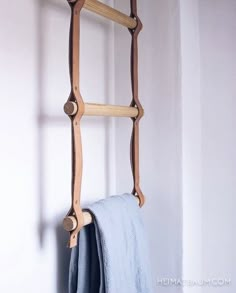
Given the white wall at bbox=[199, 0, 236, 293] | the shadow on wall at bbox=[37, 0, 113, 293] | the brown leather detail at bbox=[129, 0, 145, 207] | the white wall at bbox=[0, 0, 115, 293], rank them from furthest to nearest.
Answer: the white wall at bbox=[199, 0, 236, 293] < the brown leather detail at bbox=[129, 0, 145, 207] < the shadow on wall at bbox=[37, 0, 113, 293] < the white wall at bbox=[0, 0, 115, 293]

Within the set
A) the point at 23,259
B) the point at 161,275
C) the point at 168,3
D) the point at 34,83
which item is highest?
the point at 168,3

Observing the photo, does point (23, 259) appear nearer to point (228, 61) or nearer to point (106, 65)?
point (106, 65)

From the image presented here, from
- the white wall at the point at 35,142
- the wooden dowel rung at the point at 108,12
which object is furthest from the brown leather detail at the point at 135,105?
the white wall at the point at 35,142

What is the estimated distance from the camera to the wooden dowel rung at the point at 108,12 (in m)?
0.98

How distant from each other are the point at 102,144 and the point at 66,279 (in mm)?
456

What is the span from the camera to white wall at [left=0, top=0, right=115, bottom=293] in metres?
0.85

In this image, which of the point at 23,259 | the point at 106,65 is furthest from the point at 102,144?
the point at 23,259

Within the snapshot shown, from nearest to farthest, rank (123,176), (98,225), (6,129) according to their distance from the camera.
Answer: (6,129), (98,225), (123,176)

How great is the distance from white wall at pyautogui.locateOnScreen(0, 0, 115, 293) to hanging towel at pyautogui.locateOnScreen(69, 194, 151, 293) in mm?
78

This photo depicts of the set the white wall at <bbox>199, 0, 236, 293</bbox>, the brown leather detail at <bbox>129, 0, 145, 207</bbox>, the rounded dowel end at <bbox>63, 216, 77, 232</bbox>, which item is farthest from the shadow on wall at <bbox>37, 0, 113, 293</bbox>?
the white wall at <bbox>199, 0, 236, 293</bbox>

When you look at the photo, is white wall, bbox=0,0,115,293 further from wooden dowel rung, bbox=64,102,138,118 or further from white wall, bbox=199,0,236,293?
white wall, bbox=199,0,236,293

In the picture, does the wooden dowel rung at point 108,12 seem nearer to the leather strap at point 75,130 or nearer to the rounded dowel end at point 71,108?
the leather strap at point 75,130

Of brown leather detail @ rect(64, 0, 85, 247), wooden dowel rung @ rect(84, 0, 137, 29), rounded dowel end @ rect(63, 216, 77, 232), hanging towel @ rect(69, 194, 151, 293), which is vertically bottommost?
hanging towel @ rect(69, 194, 151, 293)

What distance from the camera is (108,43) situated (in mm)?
1304
